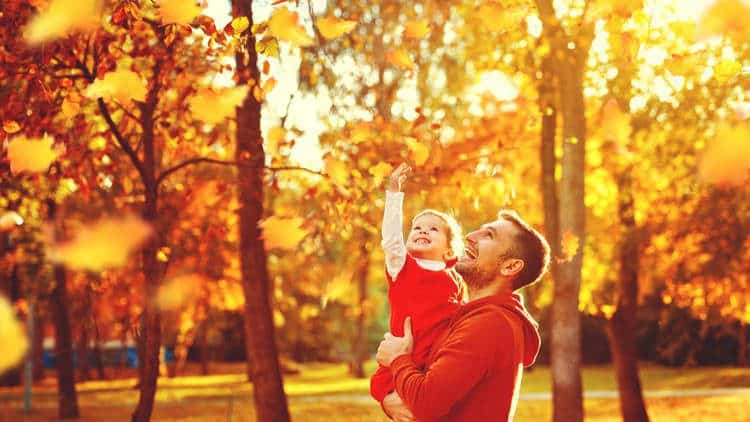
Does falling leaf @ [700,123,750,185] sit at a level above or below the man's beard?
above

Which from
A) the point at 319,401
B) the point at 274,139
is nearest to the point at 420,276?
the point at 274,139

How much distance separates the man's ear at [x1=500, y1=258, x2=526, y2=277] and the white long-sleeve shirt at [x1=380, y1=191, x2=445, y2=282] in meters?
0.75

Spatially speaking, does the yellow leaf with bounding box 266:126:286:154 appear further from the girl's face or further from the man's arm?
the man's arm

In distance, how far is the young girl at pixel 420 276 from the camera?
401 cm

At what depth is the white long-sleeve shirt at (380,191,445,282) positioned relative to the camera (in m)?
4.35

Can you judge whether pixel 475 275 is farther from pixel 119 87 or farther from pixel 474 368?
pixel 119 87

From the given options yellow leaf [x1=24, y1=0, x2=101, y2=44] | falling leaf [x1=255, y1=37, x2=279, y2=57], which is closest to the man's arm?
falling leaf [x1=255, y1=37, x2=279, y2=57]

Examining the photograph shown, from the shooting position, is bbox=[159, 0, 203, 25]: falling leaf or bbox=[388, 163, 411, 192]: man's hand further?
bbox=[159, 0, 203, 25]: falling leaf

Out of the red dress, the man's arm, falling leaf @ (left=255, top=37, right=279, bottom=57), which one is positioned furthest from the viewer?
falling leaf @ (left=255, top=37, right=279, bottom=57)

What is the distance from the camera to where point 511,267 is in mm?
3557

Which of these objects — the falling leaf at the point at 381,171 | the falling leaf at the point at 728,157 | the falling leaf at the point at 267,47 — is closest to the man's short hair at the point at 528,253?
the falling leaf at the point at 267,47

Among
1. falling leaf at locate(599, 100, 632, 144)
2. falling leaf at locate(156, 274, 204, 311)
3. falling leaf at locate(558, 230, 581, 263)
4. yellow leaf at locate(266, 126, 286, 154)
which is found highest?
falling leaf at locate(599, 100, 632, 144)

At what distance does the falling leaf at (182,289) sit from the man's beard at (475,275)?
2512 cm

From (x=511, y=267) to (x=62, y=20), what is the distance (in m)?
6.53
